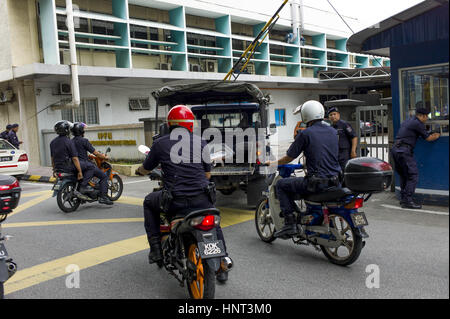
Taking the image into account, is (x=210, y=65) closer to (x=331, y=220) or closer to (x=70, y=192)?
(x=70, y=192)

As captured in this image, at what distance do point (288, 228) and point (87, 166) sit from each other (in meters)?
4.96

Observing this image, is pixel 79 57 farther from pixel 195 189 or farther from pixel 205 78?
pixel 195 189

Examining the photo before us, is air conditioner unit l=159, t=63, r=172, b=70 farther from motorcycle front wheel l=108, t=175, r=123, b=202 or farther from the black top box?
the black top box

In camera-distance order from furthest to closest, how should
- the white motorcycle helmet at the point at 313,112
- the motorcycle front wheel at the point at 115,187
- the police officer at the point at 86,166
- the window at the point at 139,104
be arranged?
the window at the point at 139,104, the motorcycle front wheel at the point at 115,187, the police officer at the point at 86,166, the white motorcycle helmet at the point at 313,112

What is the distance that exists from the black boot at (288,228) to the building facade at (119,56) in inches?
349

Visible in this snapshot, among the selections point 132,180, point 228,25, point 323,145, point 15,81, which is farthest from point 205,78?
point 323,145

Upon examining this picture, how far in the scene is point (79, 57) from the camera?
61.3 ft

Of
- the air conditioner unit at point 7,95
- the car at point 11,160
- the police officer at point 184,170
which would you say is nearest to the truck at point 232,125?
the police officer at point 184,170

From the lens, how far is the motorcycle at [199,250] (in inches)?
139

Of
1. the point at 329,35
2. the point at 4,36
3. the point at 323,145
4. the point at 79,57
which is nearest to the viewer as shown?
the point at 323,145

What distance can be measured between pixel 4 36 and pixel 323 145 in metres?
16.6

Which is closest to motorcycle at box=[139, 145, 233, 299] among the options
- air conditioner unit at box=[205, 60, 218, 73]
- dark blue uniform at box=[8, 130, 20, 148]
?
dark blue uniform at box=[8, 130, 20, 148]

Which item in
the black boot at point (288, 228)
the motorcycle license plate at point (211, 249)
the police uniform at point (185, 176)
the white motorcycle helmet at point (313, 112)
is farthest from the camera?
the black boot at point (288, 228)

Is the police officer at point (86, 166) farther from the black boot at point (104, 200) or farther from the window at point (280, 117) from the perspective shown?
the window at point (280, 117)
